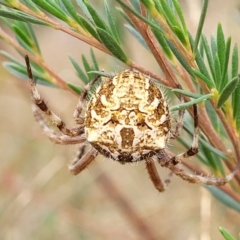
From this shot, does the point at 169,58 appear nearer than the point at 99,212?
Yes

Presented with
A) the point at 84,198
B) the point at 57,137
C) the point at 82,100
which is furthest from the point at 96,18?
the point at 84,198

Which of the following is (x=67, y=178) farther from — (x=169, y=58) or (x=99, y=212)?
(x=169, y=58)

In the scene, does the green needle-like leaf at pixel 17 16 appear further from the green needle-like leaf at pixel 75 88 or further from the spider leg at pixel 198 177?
the spider leg at pixel 198 177

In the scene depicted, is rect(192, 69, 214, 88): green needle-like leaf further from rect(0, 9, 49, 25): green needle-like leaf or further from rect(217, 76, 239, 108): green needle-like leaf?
rect(0, 9, 49, 25): green needle-like leaf

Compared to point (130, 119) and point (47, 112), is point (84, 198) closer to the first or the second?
point (47, 112)

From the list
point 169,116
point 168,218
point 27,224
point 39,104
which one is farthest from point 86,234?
point 169,116

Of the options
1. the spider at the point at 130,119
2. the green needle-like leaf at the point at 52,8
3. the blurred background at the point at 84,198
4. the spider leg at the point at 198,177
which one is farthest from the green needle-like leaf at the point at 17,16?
the blurred background at the point at 84,198

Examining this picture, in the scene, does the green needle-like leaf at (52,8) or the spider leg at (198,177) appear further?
the spider leg at (198,177)
